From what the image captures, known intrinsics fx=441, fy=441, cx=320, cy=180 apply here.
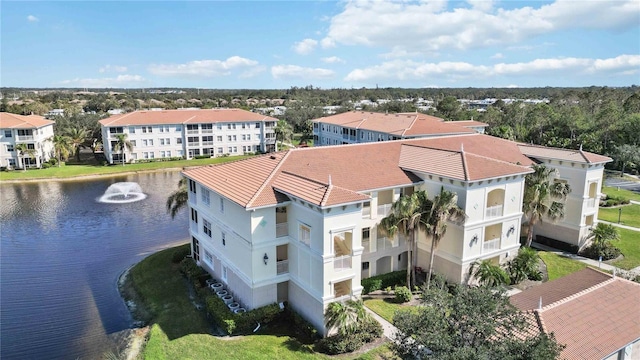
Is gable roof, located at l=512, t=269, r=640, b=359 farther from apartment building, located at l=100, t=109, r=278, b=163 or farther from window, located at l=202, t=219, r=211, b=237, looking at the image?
apartment building, located at l=100, t=109, r=278, b=163

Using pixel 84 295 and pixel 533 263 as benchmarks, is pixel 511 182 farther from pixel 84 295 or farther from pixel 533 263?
pixel 84 295

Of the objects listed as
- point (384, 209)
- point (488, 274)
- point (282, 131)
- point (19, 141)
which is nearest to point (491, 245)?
point (488, 274)

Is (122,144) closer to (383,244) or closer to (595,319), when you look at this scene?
(383,244)

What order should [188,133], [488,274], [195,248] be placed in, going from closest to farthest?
[488,274] → [195,248] → [188,133]

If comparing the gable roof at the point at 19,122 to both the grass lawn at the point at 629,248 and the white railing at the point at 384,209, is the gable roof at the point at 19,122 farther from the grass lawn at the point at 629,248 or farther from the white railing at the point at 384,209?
the grass lawn at the point at 629,248

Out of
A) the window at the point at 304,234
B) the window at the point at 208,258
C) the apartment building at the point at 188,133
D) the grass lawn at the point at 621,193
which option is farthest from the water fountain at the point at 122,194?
the grass lawn at the point at 621,193

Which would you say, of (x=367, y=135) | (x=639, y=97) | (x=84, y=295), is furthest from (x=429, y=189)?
(x=639, y=97)
